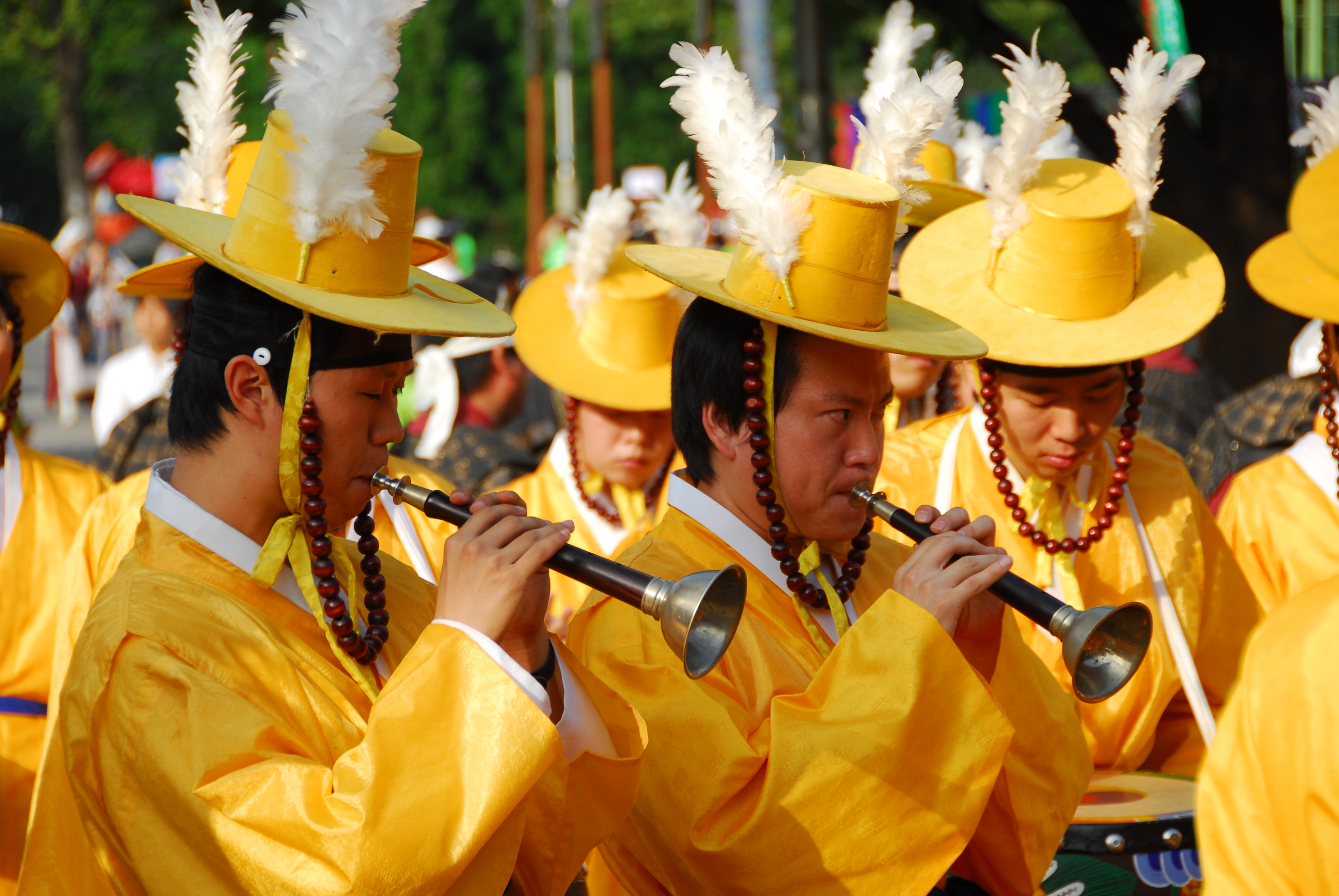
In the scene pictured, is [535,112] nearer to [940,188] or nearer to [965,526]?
[940,188]

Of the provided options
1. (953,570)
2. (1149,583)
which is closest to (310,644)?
(953,570)

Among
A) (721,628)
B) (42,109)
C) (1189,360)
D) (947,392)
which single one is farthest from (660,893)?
(42,109)

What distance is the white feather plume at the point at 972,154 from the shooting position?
217 inches

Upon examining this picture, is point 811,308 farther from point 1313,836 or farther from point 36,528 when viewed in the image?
point 36,528

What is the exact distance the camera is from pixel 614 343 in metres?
5.27

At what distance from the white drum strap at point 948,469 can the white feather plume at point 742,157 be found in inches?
60.0

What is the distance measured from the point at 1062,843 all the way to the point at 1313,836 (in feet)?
4.12

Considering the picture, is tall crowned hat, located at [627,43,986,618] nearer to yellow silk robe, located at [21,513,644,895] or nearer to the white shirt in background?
yellow silk robe, located at [21,513,644,895]

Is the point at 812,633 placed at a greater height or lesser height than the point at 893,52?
lesser

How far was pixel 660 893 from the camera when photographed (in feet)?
8.53

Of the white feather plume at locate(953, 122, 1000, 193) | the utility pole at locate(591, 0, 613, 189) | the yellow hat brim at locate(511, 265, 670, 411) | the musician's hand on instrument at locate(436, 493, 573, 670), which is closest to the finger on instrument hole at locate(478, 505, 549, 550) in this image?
the musician's hand on instrument at locate(436, 493, 573, 670)

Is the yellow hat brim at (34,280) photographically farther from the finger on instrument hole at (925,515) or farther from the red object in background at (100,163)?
the red object in background at (100,163)

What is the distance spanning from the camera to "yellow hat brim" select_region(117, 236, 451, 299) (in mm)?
2588

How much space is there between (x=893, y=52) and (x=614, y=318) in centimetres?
176
